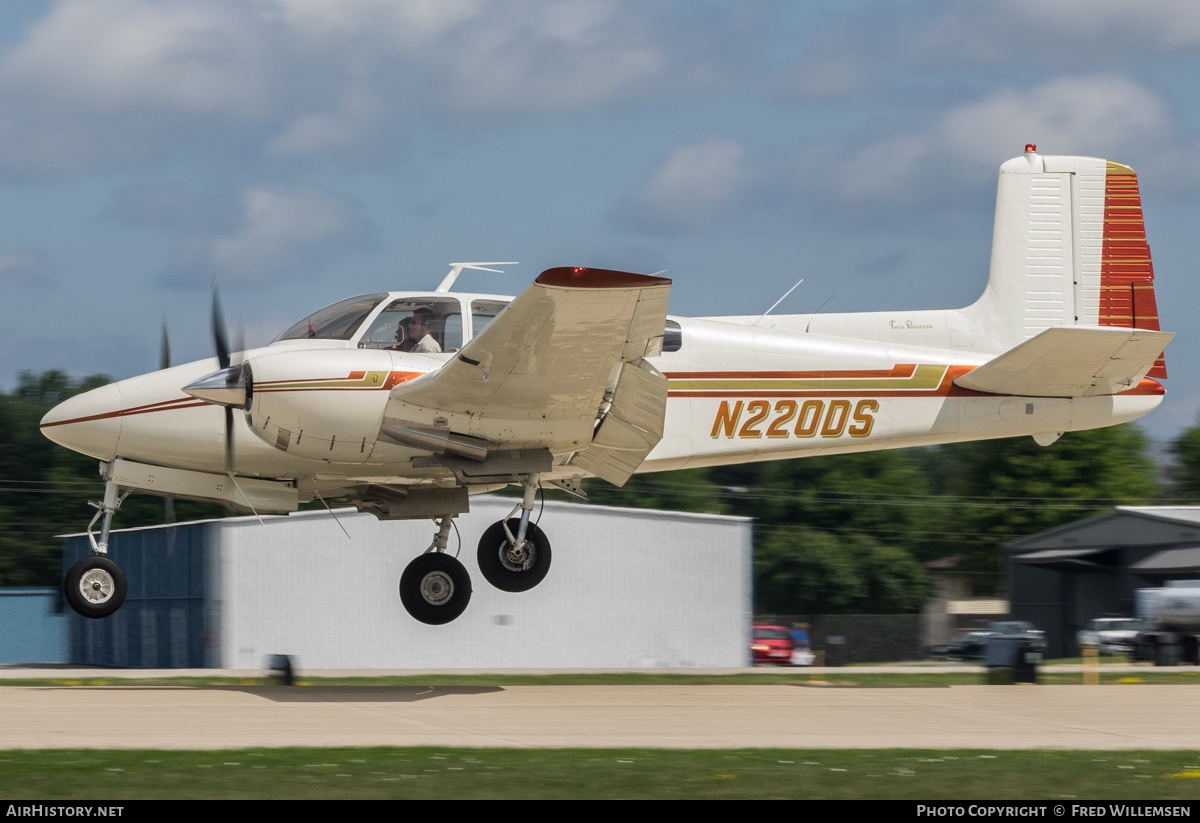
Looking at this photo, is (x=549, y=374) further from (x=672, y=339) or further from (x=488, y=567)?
(x=488, y=567)

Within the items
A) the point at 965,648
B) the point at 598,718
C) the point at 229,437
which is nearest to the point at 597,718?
the point at 598,718

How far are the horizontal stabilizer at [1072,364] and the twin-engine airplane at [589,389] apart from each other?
0.03 metres

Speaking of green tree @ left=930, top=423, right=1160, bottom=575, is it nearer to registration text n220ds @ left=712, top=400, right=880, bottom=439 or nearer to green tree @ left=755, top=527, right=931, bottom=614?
green tree @ left=755, top=527, right=931, bottom=614

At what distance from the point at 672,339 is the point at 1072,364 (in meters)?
4.61

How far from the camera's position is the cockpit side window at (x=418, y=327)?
1337 cm

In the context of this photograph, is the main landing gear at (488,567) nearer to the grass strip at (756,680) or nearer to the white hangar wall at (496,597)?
the grass strip at (756,680)

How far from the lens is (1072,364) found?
14.5 meters

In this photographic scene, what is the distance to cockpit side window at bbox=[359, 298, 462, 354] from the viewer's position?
1337 cm


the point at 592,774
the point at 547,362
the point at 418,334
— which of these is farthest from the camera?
the point at 418,334

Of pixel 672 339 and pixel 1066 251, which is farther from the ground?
pixel 1066 251

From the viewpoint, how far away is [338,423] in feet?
41.7

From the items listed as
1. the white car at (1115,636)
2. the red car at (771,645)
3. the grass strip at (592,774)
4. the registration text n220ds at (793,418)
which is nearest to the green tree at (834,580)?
the red car at (771,645)

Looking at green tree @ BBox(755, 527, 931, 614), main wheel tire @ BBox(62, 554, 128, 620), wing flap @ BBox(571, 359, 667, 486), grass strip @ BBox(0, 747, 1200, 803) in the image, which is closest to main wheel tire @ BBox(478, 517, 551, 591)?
wing flap @ BBox(571, 359, 667, 486)

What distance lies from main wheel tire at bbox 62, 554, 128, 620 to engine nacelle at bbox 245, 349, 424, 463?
2.26 meters
